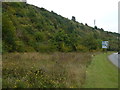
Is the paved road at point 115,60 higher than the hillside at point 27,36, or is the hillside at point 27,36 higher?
Answer: the hillside at point 27,36

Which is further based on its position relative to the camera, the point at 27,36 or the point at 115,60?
the point at 27,36

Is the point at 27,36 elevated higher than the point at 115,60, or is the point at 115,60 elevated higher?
the point at 27,36

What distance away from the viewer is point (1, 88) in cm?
891

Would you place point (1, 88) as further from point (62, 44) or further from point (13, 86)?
point (62, 44)

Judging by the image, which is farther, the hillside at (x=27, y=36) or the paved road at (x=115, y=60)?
the hillside at (x=27, y=36)

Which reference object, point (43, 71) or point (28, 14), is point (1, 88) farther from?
point (28, 14)

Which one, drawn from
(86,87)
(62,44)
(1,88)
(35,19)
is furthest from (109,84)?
(35,19)

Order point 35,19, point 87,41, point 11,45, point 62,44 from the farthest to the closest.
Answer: point 87,41, point 35,19, point 62,44, point 11,45

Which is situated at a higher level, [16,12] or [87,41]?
[16,12]

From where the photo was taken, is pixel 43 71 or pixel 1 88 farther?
pixel 43 71

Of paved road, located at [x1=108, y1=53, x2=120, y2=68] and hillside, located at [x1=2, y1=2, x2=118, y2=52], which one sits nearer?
paved road, located at [x1=108, y1=53, x2=120, y2=68]

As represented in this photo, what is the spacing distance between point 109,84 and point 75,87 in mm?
1991

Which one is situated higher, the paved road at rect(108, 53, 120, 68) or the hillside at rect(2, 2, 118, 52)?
the hillside at rect(2, 2, 118, 52)

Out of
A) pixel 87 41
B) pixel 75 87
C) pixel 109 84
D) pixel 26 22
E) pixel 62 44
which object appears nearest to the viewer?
pixel 75 87
